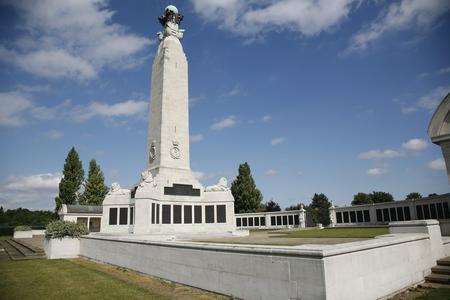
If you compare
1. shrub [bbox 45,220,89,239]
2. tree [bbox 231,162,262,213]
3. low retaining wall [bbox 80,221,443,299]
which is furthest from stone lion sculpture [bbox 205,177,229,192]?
tree [bbox 231,162,262,213]


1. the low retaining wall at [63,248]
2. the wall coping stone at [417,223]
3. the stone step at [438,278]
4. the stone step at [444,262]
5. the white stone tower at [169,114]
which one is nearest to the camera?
the stone step at [438,278]

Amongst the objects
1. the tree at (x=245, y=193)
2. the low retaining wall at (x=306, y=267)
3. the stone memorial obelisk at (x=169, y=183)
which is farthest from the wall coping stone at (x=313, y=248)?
the tree at (x=245, y=193)

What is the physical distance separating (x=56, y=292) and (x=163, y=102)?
3130 cm

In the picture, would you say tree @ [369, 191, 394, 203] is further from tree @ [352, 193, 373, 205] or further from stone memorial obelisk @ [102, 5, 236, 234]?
stone memorial obelisk @ [102, 5, 236, 234]

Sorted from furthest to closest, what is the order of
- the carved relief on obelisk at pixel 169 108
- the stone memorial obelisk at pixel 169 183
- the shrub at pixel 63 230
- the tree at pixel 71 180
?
the tree at pixel 71 180
the carved relief on obelisk at pixel 169 108
the stone memorial obelisk at pixel 169 183
the shrub at pixel 63 230

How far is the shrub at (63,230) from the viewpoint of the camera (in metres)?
24.6

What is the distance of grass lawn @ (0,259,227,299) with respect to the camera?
11.6 m

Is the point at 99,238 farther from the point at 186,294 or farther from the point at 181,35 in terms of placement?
the point at 181,35

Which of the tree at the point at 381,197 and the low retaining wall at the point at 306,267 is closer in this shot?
the low retaining wall at the point at 306,267

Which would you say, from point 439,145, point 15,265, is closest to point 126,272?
point 15,265

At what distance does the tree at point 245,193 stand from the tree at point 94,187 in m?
27.9

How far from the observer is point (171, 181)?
3866 cm

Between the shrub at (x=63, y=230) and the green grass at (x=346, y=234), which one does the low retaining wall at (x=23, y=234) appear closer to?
the shrub at (x=63, y=230)

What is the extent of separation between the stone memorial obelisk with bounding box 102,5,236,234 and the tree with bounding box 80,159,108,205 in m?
30.5
